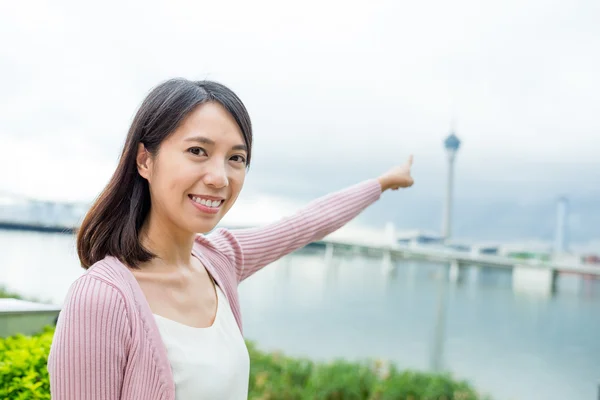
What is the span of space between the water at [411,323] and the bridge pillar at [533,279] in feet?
2.12

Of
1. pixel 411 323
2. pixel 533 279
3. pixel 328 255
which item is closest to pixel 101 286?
pixel 411 323

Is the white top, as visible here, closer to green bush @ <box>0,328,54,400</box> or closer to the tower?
green bush @ <box>0,328,54,400</box>

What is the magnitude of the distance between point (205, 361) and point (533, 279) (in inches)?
817

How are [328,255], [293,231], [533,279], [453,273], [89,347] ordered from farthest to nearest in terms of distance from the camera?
1. [453,273]
2. [533,279]
3. [328,255]
4. [293,231]
5. [89,347]

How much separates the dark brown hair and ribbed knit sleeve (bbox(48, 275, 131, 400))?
14 centimetres

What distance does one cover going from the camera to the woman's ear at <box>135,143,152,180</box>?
89 cm

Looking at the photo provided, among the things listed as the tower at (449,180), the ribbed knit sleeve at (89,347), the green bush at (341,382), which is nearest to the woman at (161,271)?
the ribbed knit sleeve at (89,347)

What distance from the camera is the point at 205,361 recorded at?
85 centimetres

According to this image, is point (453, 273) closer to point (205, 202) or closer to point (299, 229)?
point (299, 229)

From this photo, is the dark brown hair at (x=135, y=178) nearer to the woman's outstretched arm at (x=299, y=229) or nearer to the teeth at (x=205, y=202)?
the teeth at (x=205, y=202)

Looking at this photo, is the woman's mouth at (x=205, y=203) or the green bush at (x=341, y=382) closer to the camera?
the woman's mouth at (x=205, y=203)

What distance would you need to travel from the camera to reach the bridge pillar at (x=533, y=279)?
19.2 metres

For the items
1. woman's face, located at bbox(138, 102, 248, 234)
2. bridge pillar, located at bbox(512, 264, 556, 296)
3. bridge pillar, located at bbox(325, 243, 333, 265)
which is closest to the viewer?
woman's face, located at bbox(138, 102, 248, 234)

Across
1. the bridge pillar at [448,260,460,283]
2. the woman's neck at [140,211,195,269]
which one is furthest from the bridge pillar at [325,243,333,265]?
the woman's neck at [140,211,195,269]
